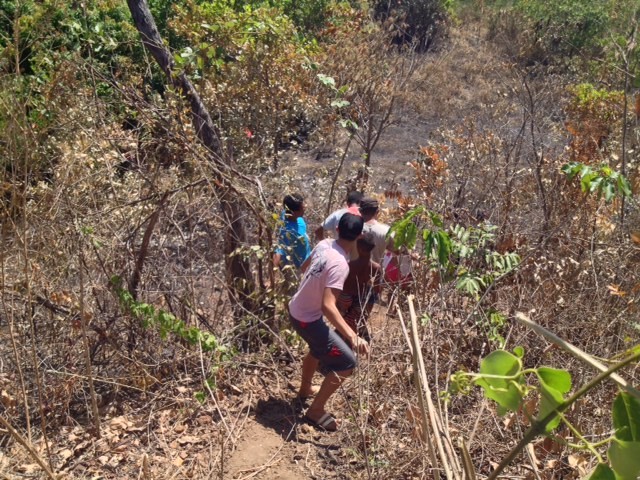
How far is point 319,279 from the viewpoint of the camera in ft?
12.6

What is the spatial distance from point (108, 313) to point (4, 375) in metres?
0.71

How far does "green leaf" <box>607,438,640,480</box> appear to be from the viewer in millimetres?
886

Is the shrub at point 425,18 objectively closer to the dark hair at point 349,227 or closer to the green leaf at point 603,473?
the dark hair at point 349,227

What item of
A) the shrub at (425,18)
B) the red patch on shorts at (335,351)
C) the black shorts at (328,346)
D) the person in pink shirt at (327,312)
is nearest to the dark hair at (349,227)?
the person in pink shirt at (327,312)

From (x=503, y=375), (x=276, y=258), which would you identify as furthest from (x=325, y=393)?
(x=503, y=375)

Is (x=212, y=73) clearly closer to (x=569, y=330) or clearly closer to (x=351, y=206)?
(x=351, y=206)

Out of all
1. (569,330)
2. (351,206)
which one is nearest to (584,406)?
(569,330)

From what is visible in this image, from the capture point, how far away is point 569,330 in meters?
4.00

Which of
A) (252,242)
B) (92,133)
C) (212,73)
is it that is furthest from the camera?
(212,73)

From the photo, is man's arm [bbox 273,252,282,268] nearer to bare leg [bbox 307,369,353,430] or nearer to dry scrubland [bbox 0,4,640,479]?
dry scrubland [bbox 0,4,640,479]

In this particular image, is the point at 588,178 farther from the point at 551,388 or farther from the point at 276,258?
the point at 551,388

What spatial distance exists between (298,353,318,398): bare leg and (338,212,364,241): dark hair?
0.81 metres

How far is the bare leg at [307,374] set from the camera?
4.18m

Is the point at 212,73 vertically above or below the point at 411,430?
above
